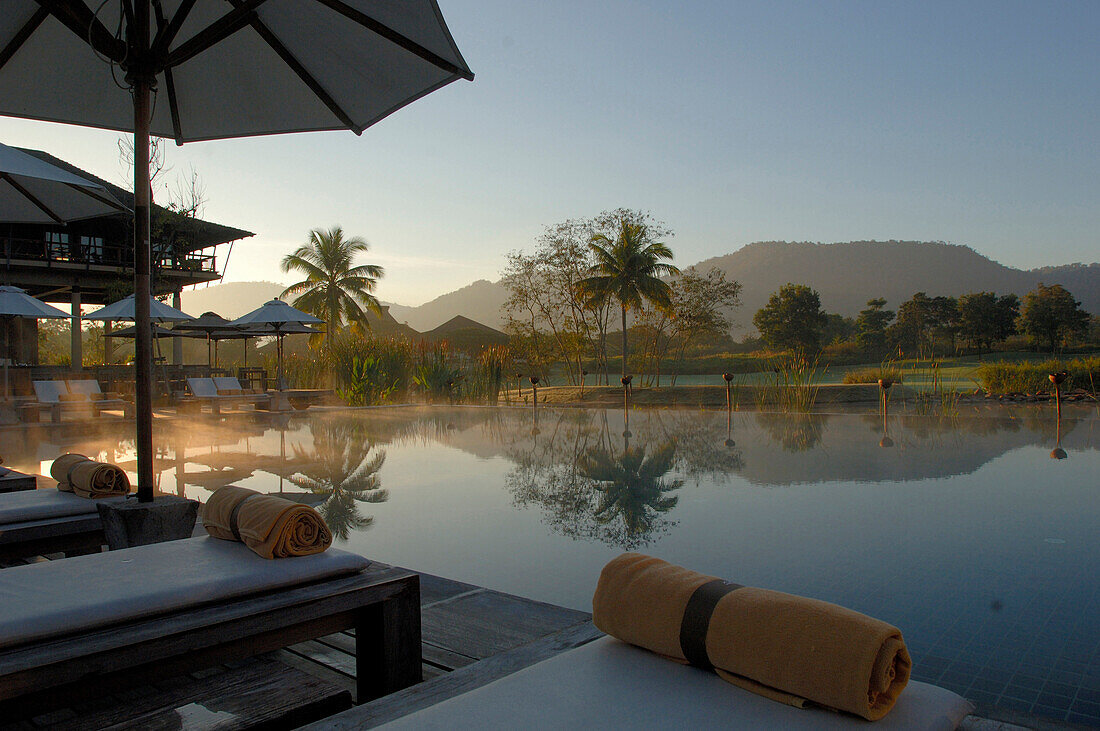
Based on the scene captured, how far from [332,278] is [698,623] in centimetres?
2822

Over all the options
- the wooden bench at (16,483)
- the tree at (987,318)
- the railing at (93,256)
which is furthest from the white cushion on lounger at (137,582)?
the tree at (987,318)

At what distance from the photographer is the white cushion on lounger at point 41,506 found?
8.25 feet

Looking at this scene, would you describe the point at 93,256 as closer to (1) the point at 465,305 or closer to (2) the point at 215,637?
(2) the point at 215,637

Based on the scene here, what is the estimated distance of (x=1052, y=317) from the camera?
22.1m

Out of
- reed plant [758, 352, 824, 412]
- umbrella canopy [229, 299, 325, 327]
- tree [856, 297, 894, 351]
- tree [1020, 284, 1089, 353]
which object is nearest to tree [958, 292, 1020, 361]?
tree [1020, 284, 1089, 353]

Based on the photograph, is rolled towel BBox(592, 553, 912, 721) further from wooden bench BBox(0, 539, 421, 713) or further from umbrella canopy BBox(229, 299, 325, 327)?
umbrella canopy BBox(229, 299, 325, 327)

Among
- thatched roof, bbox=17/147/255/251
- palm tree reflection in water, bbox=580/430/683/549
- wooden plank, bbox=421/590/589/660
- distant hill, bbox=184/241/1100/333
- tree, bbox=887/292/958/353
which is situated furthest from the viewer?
distant hill, bbox=184/241/1100/333

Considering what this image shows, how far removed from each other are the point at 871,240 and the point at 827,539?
228 ft

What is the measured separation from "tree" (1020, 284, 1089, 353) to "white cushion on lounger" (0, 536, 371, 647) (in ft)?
82.3

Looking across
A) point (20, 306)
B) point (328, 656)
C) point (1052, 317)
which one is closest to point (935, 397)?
point (328, 656)

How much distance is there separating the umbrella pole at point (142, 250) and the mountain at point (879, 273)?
5046 centimetres

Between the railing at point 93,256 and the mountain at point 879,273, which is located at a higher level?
the mountain at point 879,273

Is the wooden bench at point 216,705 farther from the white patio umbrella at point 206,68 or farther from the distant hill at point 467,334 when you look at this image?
the distant hill at point 467,334

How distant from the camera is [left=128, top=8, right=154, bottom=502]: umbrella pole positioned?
8.05 feet
